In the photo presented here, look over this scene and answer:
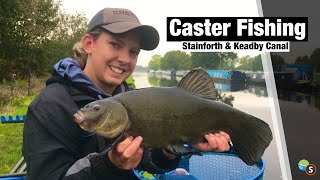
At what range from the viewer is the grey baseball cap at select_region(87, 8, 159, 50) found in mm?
2393

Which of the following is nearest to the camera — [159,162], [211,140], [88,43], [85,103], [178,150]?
[178,150]

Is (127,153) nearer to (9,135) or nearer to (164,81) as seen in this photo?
(9,135)

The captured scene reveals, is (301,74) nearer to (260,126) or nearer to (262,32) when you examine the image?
(262,32)

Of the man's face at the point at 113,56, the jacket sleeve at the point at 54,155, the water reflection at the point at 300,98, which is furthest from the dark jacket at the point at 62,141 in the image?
the water reflection at the point at 300,98

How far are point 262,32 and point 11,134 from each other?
5.87 m

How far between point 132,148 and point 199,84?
1.81 feet

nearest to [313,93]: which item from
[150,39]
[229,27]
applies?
[229,27]

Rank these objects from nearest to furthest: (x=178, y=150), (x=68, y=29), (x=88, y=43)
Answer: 1. (x=178, y=150)
2. (x=88, y=43)
3. (x=68, y=29)

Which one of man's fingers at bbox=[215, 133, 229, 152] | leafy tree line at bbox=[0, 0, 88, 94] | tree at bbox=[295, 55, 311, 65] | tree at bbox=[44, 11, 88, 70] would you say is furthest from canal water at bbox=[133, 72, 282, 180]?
tree at bbox=[44, 11, 88, 70]

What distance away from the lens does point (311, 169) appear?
29.2 ft

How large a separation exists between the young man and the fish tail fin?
0.08 meters

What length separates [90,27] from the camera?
8.36 feet

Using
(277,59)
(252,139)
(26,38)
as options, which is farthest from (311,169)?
(26,38)

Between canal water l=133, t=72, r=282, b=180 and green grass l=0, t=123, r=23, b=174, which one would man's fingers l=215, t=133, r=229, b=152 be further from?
green grass l=0, t=123, r=23, b=174
